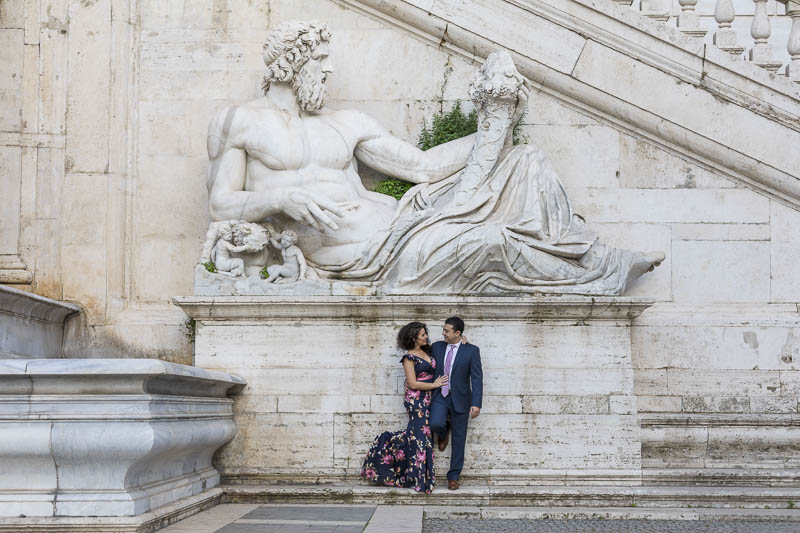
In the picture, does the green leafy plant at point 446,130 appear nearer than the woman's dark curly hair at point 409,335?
No

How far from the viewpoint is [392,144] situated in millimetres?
9805

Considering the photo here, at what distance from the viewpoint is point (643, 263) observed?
9352 millimetres

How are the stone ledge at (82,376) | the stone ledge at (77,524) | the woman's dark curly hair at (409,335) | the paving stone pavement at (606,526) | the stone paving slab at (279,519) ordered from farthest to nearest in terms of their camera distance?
the woman's dark curly hair at (409,335) → the paving stone pavement at (606,526) → the stone paving slab at (279,519) → the stone ledge at (82,376) → the stone ledge at (77,524)

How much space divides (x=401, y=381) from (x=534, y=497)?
4.43ft

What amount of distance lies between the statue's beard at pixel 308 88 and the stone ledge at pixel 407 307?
1762 mm

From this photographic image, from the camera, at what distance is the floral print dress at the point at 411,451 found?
332 inches

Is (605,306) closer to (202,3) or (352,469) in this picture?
(352,469)

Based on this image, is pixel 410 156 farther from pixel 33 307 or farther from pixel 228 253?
pixel 33 307

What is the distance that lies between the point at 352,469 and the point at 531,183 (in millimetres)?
2751

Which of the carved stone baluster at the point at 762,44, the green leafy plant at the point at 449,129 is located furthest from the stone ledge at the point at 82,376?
the carved stone baluster at the point at 762,44

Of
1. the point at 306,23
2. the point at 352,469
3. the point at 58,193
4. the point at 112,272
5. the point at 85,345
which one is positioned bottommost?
the point at 352,469

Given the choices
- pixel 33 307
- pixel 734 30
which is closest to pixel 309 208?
pixel 33 307

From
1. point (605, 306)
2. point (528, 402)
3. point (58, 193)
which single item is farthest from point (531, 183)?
point (58, 193)

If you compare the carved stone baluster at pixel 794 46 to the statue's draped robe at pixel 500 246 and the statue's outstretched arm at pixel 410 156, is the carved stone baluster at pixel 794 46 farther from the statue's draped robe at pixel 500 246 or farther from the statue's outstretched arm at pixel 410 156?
the statue's outstretched arm at pixel 410 156
